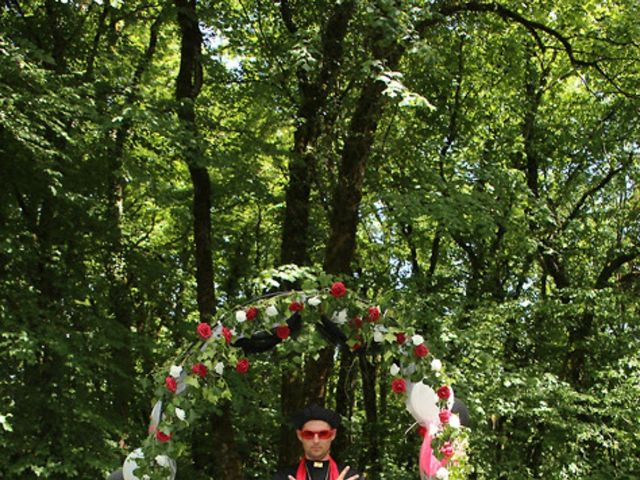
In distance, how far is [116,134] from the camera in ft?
28.6

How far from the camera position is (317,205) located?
30.9 ft

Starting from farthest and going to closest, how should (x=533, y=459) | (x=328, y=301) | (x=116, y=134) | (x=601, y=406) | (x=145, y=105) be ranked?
1. (x=533, y=459)
2. (x=601, y=406)
3. (x=116, y=134)
4. (x=145, y=105)
5. (x=328, y=301)

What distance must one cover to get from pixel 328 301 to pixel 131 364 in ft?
16.3

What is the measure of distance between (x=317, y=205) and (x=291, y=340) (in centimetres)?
432

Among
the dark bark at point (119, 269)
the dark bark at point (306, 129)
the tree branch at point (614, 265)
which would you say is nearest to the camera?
the dark bark at point (306, 129)

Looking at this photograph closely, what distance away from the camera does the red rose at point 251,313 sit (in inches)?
192

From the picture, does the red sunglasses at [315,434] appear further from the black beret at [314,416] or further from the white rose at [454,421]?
the white rose at [454,421]

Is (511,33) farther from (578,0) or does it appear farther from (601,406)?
(601,406)

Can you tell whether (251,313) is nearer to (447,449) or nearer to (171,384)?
(171,384)

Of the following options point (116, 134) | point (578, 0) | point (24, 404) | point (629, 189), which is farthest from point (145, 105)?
point (629, 189)

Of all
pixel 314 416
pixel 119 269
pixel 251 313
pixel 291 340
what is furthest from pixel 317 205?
pixel 314 416

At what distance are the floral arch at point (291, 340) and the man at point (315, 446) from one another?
57 cm

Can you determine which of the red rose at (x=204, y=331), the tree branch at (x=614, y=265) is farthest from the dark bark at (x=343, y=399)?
the red rose at (x=204, y=331)

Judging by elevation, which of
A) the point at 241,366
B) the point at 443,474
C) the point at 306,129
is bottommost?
the point at 443,474
